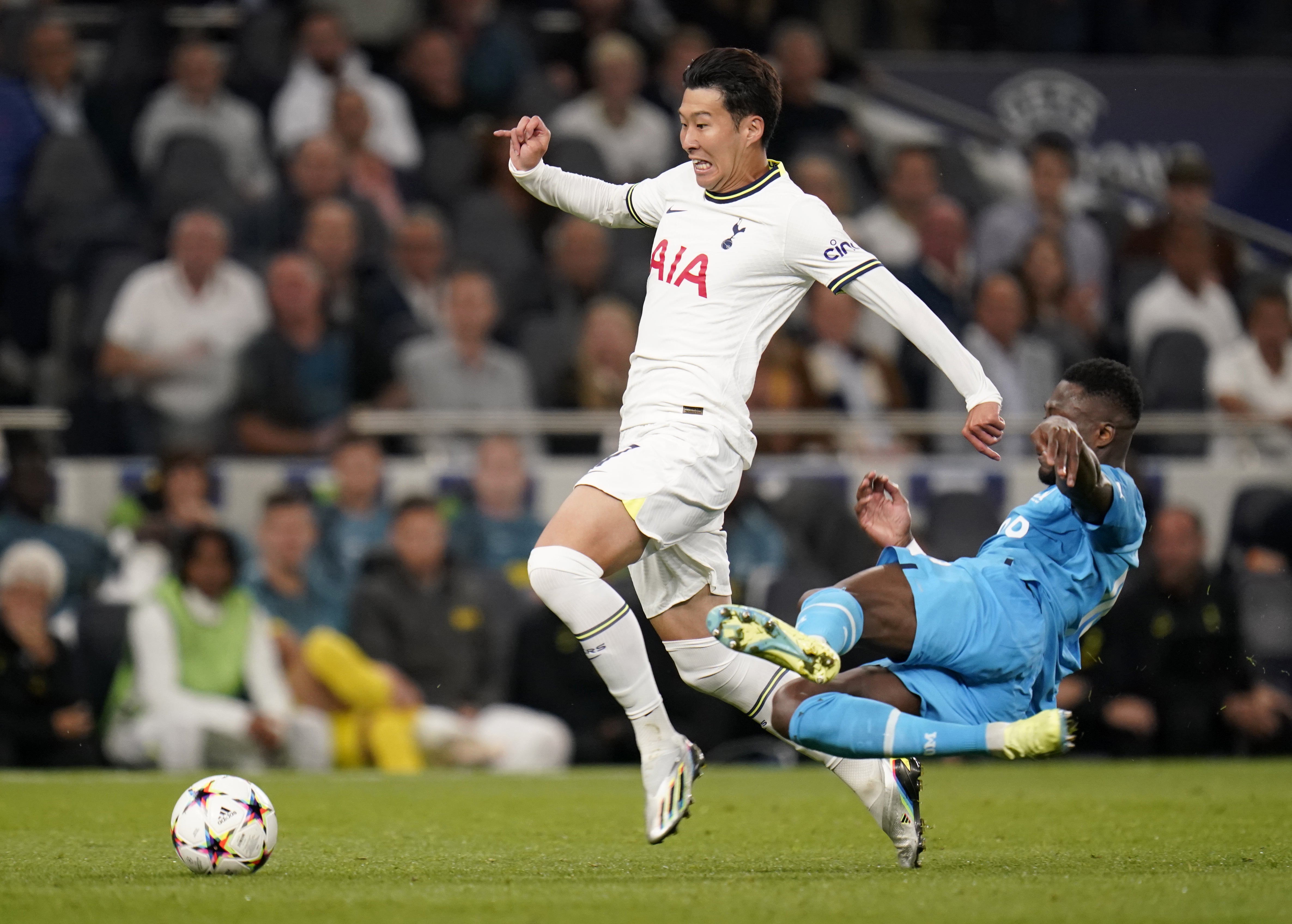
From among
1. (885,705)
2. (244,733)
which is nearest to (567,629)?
(244,733)

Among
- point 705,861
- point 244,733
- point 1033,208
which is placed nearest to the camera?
point 705,861

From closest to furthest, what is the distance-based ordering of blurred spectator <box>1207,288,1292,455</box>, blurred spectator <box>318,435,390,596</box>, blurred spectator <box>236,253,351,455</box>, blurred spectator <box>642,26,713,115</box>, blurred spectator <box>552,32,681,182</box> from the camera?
blurred spectator <box>318,435,390,596</box> < blurred spectator <box>236,253,351,455</box> < blurred spectator <box>1207,288,1292,455</box> < blurred spectator <box>552,32,681,182</box> < blurred spectator <box>642,26,713,115</box>

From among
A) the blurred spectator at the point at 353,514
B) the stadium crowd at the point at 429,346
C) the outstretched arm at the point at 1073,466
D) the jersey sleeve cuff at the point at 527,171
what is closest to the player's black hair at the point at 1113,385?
the outstretched arm at the point at 1073,466

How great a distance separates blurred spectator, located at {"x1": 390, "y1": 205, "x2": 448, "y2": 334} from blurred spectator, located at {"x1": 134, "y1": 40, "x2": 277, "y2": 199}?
124 cm

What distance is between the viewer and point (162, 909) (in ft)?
16.1

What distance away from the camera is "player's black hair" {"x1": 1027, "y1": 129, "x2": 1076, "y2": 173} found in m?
13.9

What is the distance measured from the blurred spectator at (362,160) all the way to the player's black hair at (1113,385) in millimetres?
7828

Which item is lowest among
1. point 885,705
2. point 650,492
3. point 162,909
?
point 162,909

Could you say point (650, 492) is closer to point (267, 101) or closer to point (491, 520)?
point (491, 520)

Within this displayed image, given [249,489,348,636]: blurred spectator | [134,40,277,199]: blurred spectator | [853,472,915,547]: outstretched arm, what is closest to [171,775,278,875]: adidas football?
[853,472,915,547]: outstretched arm

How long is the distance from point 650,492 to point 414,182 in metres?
8.40

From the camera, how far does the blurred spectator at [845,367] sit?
1248cm

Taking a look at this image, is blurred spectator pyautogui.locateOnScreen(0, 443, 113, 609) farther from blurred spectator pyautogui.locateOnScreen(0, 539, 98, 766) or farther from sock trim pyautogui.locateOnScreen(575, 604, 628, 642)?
sock trim pyautogui.locateOnScreen(575, 604, 628, 642)

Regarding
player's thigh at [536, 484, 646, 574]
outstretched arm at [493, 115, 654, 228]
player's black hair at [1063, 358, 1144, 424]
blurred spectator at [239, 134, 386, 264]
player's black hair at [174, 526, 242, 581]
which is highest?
blurred spectator at [239, 134, 386, 264]
